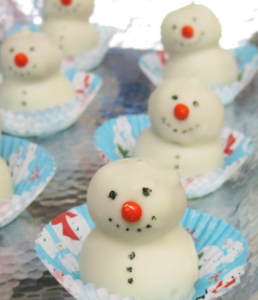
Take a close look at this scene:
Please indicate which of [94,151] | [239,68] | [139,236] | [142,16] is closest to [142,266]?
[139,236]

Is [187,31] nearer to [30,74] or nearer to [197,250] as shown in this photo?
[30,74]

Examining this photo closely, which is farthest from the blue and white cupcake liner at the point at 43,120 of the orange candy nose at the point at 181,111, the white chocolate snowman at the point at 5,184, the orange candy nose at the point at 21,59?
the orange candy nose at the point at 181,111

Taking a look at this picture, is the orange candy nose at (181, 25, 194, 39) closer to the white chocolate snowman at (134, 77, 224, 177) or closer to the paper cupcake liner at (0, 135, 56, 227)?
the white chocolate snowman at (134, 77, 224, 177)

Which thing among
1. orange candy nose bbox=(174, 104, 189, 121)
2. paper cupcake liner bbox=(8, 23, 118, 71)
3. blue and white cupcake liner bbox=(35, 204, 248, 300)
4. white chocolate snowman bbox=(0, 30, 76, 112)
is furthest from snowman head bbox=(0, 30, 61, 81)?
blue and white cupcake liner bbox=(35, 204, 248, 300)

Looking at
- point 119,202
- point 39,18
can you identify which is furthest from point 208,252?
point 39,18

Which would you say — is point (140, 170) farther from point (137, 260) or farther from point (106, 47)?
point (106, 47)

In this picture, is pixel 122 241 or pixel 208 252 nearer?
pixel 122 241
